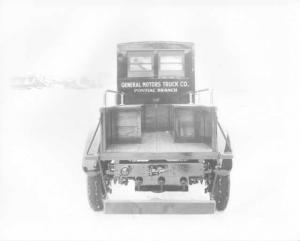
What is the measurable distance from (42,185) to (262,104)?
602cm

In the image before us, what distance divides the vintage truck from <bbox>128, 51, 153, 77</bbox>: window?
2 cm

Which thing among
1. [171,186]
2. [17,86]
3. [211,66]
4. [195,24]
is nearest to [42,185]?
[17,86]

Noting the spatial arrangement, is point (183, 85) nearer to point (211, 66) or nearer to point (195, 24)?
point (195, 24)

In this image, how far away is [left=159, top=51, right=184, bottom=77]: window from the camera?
663cm

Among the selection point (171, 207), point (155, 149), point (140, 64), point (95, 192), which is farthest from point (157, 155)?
point (140, 64)

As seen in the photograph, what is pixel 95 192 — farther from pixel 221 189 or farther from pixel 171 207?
pixel 221 189

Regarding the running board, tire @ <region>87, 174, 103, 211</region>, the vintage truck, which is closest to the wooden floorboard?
the vintage truck

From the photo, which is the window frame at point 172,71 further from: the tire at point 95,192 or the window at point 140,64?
the tire at point 95,192

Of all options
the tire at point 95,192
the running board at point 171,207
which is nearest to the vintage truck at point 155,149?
the tire at point 95,192

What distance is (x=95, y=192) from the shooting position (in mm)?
4906

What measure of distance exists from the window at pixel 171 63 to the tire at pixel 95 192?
2.65 meters

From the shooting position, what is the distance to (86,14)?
5539mm

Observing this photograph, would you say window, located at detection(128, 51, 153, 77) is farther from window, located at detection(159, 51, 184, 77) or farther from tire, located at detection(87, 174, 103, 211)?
tire, located at detection(87, 174, 103, 211)

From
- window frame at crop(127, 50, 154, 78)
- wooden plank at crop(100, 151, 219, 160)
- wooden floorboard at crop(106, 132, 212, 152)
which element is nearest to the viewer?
wooden plank at crop(100, 151, 219, 160)
